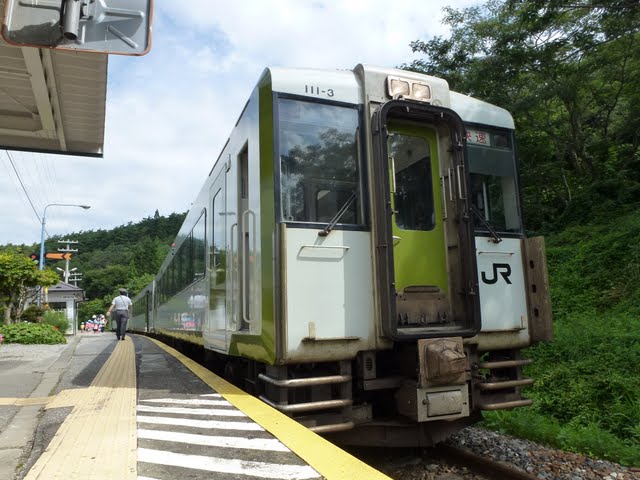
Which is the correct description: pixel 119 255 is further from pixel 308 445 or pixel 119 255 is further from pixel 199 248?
pixel 308 445

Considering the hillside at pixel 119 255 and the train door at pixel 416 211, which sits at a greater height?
the hillside at pixel 119 255

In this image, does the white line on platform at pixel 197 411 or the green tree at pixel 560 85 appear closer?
the white line on platform at pixel 197 411

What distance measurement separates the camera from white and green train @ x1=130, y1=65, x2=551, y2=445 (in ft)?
12.7

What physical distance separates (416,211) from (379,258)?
Result: 77cm

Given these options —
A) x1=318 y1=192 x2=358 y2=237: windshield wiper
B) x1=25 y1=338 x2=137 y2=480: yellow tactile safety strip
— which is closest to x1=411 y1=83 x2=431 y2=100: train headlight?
x1=318 y1=192 x2=358 y2=237: windshield wiper

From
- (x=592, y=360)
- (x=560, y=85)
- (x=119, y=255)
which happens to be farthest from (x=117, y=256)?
(x=592, y=360)

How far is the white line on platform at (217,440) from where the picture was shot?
2.85 meters

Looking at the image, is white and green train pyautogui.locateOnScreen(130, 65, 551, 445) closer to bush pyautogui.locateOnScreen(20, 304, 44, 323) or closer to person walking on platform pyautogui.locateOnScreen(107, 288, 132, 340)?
person walking on platform pyautogui.locateOnScreen(107, 288, 132, 340)

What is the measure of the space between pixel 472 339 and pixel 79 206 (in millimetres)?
27255

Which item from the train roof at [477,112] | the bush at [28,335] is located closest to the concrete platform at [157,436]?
the train roof at [477,112]

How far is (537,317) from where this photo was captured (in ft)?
15.7

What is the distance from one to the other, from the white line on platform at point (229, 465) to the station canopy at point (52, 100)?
416cm

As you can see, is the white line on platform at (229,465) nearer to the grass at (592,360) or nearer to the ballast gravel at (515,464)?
the ballast gravel at (515,464)

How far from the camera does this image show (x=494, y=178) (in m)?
4.96
